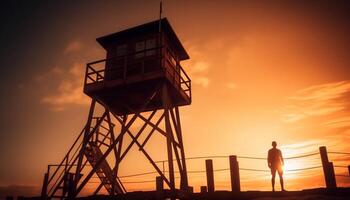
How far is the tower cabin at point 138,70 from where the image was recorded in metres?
Result: 13.3

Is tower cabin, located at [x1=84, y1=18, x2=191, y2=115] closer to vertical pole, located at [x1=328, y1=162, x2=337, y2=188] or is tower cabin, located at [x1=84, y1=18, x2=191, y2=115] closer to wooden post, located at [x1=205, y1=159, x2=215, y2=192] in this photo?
wooden post, located at [x1=205, y1=159, x2=215, y2=192]

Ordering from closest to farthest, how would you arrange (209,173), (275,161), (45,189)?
(209,173), (275,161), (45,189)

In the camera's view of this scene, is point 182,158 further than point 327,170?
Yes

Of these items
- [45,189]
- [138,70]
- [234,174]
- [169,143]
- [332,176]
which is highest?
[138,70]

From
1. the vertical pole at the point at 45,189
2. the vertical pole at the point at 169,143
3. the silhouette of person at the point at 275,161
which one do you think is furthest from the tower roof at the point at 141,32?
the silhouette of person at the point at 275,161

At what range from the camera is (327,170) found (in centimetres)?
1050

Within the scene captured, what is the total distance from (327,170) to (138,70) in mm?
9611

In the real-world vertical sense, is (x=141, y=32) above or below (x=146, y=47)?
above

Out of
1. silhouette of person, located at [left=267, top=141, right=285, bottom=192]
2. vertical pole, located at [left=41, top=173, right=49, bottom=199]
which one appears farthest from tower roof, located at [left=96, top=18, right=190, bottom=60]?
silhouette of person, located at [left=267, top=141, right=285, bottom=192]

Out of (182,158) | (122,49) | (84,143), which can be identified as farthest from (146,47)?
(182,158)

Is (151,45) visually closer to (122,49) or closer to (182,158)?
(122,49)

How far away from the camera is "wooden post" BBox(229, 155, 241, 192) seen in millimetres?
9609

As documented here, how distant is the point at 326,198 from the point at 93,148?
1204 cm

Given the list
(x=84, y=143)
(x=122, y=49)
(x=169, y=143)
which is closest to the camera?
(x=169, y=143)
